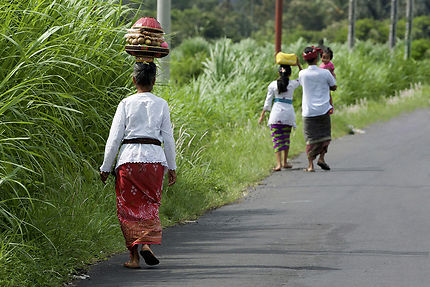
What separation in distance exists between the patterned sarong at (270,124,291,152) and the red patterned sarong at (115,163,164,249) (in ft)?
20.8

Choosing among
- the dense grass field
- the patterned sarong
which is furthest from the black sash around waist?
the patterned sarong

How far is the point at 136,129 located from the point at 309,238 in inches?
84.6

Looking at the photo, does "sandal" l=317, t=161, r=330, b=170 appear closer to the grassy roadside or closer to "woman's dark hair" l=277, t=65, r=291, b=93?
the grassy roadside

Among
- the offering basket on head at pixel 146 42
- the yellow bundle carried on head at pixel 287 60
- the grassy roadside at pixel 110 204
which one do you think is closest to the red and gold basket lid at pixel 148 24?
the offering basket on head at pixel 146 42

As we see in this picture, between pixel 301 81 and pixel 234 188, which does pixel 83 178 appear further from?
pixel 301 81

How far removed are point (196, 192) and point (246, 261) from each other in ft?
9.72

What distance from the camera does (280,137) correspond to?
13.4 meters

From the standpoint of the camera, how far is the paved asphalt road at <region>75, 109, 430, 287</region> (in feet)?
22.3

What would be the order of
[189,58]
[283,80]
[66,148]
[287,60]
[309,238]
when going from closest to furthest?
1. [66,148]
2. [309,238]
3. [287,60]
4. [283,80]
5. [189,58]

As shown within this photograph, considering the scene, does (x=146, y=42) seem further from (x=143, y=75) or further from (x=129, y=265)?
(x=129, y=265)

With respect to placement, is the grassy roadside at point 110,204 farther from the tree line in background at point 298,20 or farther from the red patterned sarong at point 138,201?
the tree line in background at point 298,20

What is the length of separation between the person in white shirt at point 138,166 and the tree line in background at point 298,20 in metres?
48.8

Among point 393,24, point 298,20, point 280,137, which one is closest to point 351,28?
point 393,24

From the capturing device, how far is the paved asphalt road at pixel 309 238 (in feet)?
22.3
